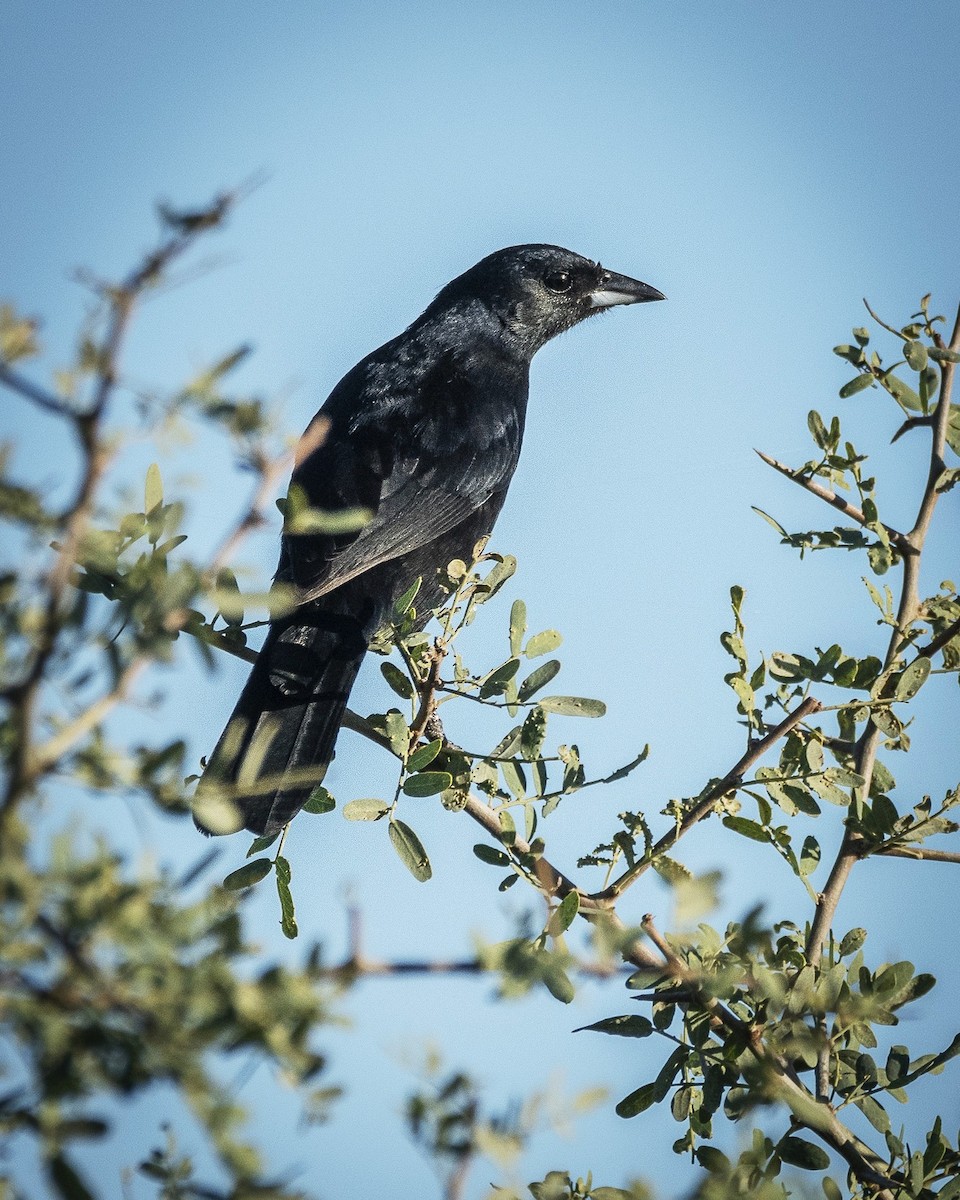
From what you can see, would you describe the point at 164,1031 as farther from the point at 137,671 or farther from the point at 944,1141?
the point at 944,1141

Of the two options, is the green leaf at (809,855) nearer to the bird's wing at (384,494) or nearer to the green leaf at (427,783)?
the green leaf at (427,783)

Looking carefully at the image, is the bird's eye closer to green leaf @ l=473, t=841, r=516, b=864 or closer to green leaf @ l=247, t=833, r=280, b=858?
green leaf @ l=247, t=833, r=280, b=858

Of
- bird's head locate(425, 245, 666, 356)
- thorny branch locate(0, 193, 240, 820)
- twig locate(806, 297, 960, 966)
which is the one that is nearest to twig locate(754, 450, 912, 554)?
twig locate(806, 297, 960, 966)

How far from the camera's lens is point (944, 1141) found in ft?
7.28

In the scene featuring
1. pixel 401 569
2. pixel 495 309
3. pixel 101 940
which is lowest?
pixel 101 940

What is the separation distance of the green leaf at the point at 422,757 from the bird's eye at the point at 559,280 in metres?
3.95

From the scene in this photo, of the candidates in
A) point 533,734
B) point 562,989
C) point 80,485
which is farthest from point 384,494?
point 80,485

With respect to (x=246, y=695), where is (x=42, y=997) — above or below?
below

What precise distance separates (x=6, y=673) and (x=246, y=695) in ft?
8.34

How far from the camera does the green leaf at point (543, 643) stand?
2.66 meters

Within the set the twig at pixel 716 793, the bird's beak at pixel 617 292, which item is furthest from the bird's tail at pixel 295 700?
the bird's beak at pixel 617 292

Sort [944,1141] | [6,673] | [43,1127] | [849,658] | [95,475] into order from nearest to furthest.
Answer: [43,1127] < [95,475] < [6,673] < [944,1141] < [849,658]

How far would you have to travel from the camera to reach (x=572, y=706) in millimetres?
2645

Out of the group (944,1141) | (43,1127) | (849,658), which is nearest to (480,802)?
(849,658)
